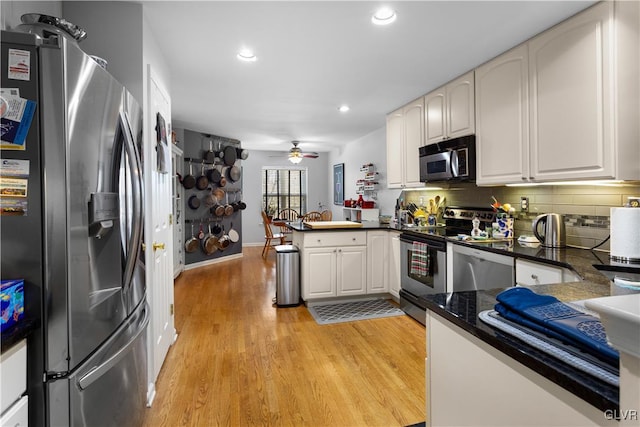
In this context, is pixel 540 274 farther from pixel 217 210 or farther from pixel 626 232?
pixel 217 210

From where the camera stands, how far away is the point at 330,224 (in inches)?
155

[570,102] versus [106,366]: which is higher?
[570,102]

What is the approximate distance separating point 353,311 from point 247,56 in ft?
8.85

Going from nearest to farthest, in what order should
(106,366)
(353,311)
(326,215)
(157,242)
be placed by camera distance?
1. (106,366)
2. (157,242)
3. (353,311)
4. (326,215)

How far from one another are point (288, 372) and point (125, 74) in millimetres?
2195

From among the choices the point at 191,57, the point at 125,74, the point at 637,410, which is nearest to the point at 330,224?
the point at 191,57

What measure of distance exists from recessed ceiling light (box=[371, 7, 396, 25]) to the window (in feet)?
20.8

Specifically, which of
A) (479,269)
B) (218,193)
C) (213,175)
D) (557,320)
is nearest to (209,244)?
(218,193)

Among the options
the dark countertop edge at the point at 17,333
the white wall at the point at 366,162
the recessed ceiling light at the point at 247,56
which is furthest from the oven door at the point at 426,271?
the dark countertop edge at the point at 17,333

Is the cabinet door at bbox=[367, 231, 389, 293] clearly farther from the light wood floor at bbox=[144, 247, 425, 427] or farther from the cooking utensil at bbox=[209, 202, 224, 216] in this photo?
the cooking utensil at bbox=[209, 202, 224, 216]

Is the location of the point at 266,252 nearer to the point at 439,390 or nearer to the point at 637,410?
the point at 439,390

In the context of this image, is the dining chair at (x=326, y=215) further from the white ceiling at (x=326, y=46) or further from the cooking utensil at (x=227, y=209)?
the white ceiling at (x=326, y=46)

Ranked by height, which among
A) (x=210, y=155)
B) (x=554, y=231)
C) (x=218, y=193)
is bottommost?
(x=554, y=231)

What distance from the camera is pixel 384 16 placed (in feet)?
6.76
